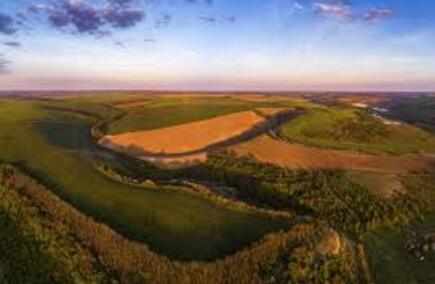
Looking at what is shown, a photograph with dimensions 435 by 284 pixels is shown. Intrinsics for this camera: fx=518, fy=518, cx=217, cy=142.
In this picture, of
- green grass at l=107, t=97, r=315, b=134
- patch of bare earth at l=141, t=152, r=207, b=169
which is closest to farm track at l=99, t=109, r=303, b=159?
patch of bare earth at l=141, t=152, r=207, b=169

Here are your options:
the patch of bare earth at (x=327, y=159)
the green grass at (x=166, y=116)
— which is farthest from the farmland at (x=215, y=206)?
the green grass at (x=166, y=116)

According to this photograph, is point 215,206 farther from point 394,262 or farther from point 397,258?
point 397,258

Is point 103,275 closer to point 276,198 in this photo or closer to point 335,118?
point 276,198

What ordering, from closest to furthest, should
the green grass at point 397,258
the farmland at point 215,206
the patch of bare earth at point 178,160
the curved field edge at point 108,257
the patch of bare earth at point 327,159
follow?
the curved field edge at point 108,257 < the farmland at point 215,206 < the green grass at point 397,258 < the patch of bare earth at point 327,159 < the patch of bare earth at point 178,160

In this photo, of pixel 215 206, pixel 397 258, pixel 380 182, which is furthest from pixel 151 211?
pixel 380 182

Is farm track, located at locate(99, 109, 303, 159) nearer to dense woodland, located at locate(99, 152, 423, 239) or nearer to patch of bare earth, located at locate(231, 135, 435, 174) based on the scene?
patch of bare earth, located at locate(231, 135, 435, 174)

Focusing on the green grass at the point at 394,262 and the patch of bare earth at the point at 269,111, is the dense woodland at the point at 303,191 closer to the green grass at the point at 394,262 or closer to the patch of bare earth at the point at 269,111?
the green grass at the point at 394,262

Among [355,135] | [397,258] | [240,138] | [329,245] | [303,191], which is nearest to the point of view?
[329,245]
